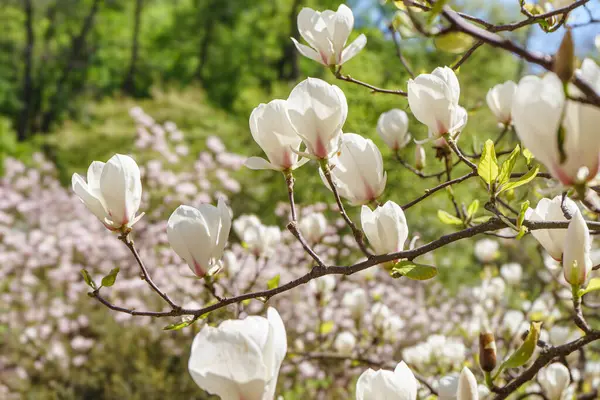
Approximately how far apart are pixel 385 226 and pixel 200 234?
0.29 meters

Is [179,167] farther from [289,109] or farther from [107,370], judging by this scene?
[289,109]

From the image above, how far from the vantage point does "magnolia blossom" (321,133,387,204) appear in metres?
0.88

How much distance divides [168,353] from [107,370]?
19.9 inches

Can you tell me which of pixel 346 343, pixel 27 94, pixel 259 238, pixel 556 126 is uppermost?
pixel 556 126

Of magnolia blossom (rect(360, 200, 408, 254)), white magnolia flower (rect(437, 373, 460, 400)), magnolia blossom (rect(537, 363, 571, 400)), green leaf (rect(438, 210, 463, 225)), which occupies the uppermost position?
magnolia blossom (rect(360, 200, 408, 254))

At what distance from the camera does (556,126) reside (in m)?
0.47

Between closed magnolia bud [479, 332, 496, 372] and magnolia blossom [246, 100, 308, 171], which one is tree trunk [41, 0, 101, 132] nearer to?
magnolia blossom [246, 100, 308, 171]

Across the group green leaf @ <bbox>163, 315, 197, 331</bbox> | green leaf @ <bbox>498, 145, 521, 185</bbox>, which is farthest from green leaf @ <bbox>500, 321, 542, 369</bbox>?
green leaf @ <bbox>163, 315, 197, 331</bbox>

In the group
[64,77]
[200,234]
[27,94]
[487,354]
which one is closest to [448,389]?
[487,354]

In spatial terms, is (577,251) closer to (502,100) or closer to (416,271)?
(416,271)

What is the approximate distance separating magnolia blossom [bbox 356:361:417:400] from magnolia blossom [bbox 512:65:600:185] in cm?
31

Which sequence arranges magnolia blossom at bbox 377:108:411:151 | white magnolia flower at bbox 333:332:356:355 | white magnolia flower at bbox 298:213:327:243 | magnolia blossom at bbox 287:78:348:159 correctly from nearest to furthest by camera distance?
magnolia blossom at bbox 287:78:348:159 → magnolia blossom at bbox 377:108:411:151 → white magnolia flower at bbox 298:213:327:243 → white magnolia flower at bbox 333:332:356:355

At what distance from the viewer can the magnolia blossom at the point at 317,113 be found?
750mm

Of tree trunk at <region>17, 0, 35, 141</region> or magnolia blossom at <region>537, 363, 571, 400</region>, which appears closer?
magnolia blossom at <region>537, 363, 571, 400</region>
